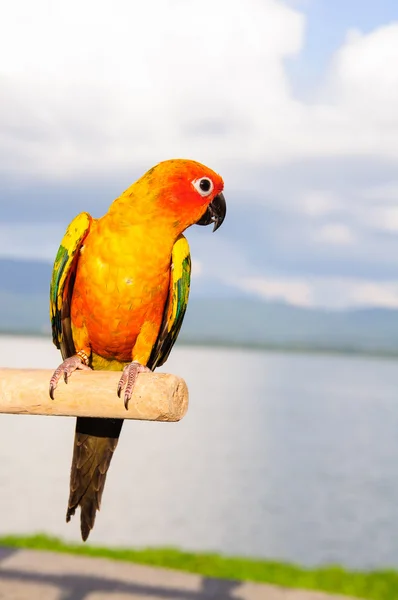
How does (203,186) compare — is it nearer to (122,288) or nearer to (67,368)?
(122,288)

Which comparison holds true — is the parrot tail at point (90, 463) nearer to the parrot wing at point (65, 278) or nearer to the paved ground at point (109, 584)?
the parrot wing at point (65, 278)

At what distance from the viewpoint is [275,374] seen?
221 ft

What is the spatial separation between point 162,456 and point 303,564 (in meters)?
15.2

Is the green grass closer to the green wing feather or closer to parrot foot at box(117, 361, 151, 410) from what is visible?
the green wing feather

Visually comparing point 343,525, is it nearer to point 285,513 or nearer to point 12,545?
point 285,513

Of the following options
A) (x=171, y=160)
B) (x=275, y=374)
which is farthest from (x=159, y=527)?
(x=275, y=374)

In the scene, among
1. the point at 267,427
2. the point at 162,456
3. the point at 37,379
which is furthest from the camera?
the point at 267,427

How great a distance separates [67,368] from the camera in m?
3.03

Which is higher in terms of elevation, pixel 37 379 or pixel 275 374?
pixel 275 374

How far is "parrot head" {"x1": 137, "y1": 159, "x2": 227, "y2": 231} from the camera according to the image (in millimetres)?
3031

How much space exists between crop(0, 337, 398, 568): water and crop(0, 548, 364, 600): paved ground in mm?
1160

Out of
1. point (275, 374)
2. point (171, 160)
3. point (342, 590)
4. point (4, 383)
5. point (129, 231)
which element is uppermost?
point (275, 374)

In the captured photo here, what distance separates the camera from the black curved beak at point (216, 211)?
329cm

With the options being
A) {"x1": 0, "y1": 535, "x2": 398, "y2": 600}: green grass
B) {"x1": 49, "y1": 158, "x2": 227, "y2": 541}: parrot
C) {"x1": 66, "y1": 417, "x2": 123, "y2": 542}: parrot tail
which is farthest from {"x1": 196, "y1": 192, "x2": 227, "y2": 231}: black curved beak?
{"x1": 0, "y1": 535, "x2": 398, "y2": 600}: green grass
